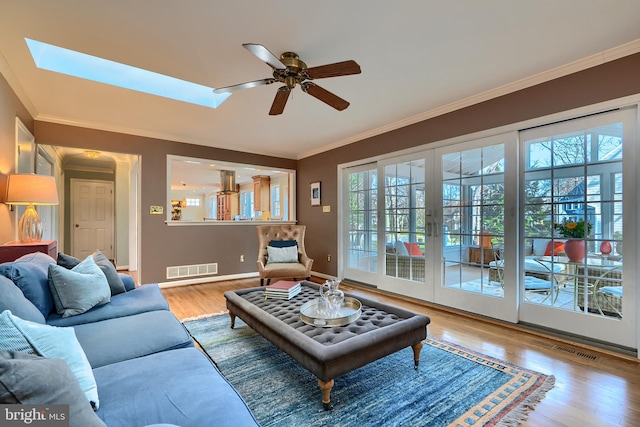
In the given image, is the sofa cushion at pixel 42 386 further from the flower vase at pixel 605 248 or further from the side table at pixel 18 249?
the flower vase at pixel 605 248

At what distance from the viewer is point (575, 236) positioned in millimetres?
2562

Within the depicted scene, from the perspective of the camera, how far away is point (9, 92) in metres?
2.73

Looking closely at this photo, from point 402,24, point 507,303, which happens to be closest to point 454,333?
point 507,303

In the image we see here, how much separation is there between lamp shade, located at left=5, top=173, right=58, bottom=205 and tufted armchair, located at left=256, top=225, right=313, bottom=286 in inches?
96.2

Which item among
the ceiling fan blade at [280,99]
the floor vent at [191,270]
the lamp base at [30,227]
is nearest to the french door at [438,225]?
the ceiling fan blade at [280,99]

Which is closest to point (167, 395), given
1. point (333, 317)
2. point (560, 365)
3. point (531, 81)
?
point (333, 317)

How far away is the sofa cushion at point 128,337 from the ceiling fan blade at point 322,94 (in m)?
2.01

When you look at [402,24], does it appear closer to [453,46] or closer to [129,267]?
[453,46]

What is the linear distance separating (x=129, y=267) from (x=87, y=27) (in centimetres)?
539

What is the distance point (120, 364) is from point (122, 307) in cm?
92

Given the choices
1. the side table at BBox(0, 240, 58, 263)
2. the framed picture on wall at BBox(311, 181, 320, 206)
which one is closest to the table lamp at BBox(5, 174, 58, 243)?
the side table at BBox(0, 240, 58, 263)

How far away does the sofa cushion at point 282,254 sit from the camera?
14.4 ft

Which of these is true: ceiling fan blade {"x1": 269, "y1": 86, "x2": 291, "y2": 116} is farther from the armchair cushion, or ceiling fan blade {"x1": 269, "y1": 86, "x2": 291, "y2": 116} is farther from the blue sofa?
the armchair cushion

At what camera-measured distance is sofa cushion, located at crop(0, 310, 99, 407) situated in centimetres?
93
